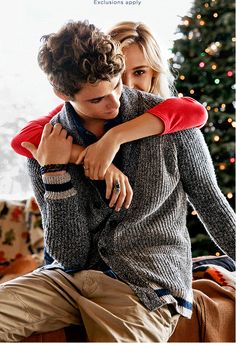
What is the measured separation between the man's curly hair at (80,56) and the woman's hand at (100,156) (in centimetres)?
16

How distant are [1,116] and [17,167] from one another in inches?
13.6

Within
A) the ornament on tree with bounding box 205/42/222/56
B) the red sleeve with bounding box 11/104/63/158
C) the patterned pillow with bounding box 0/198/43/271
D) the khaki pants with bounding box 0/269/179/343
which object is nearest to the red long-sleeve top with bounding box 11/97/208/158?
the red sleeve with bounding box 11/104/63/158

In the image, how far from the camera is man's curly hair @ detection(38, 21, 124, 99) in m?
1.53

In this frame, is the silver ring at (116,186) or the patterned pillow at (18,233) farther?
the patterned pillow at (18,233)

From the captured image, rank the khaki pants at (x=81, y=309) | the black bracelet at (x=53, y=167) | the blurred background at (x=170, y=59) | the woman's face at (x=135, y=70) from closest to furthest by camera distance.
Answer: the khaki pants at (x=81, y=309)
the black bracelet at (x=53, y=167)
the woman's face at (x=135, y=70)
the blurred background at (x=170, y=59)

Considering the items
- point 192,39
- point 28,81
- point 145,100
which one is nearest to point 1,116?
point 28,81

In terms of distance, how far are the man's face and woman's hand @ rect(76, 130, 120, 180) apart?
6 cm

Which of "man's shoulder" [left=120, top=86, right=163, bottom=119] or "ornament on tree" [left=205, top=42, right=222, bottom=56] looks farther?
"ornament on tree" [left=205, top=42, right=222, bottom=56]

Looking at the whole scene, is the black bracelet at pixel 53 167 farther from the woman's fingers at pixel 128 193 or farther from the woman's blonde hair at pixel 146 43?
the woman's blonde hair at pixel 146 43

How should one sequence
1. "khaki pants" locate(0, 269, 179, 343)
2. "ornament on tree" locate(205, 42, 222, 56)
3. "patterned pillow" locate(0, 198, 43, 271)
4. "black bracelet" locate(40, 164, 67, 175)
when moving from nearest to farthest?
1. "khaki pants" locate(0, 269, 179, 343)
2. "black bracelet" locate(40, 164, 67, 175)
3. "patterned pillow" locate(0, 198, 43, 271)
4. "ornament on tree" locate(205, 42, 222, 56)

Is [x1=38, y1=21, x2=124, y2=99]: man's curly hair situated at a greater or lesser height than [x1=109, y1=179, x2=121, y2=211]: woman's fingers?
greater

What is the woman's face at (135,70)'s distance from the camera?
7.14 feet

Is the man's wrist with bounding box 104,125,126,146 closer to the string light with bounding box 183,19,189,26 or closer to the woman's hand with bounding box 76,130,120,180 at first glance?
the woman's hand with bounding box 76,130,120,180

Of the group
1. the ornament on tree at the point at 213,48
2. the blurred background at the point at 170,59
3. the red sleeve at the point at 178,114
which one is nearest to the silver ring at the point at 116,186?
the red sleeve at the point at 178,114
